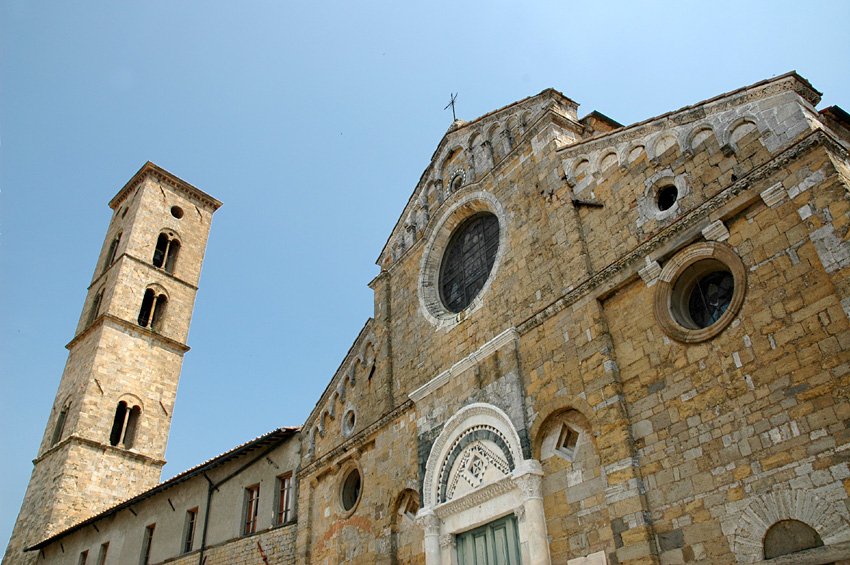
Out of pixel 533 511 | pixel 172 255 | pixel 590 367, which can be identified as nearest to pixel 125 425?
pixel 172 255

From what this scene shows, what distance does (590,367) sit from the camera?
320 inches

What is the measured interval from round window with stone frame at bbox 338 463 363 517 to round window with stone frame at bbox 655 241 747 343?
23.3ft

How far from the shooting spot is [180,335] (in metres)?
29.0

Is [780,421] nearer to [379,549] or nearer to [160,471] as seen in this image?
[379,549]

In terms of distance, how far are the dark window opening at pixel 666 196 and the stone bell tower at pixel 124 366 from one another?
75.1 ft

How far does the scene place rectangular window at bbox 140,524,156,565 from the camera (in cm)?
1759

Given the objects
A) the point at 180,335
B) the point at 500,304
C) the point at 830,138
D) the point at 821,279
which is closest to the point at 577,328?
the point at 500,304

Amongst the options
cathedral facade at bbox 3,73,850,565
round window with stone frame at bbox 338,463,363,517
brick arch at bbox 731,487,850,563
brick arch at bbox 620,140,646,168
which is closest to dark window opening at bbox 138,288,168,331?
cathedral facade at bbox 3,73,850,565

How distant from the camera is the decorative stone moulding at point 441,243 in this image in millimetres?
11496

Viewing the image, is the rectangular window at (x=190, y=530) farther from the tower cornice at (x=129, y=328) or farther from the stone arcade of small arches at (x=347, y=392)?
the tower cornice at (x=129, y=328)

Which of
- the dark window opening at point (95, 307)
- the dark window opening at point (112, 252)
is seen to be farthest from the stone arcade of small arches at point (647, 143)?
the dark window opening at point (112, 252)

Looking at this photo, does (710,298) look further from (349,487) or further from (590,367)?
(349,487)

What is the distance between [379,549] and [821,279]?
8.04 meters

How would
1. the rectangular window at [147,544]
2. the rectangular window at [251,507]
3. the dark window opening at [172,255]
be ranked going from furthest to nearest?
the dark window opening at [172,255]
the rectangular window at [147,544]
the rectangular window at [251,507]
